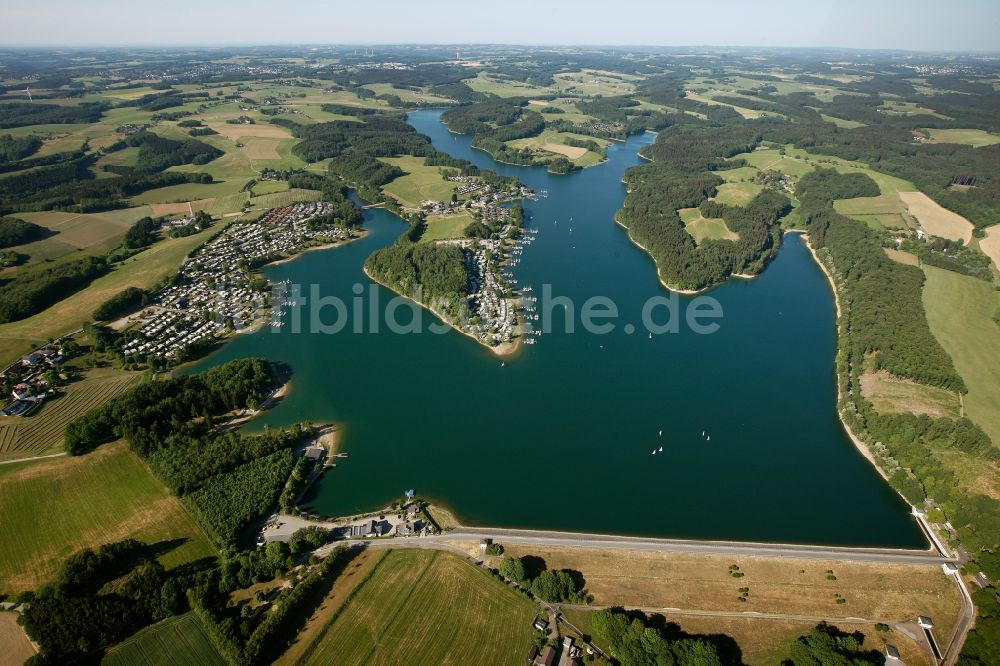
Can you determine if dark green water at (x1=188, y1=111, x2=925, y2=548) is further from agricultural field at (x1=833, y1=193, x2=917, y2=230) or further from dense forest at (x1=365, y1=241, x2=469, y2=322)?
agricultural field at (x1=833, y1=193, x2=917, y2=230)

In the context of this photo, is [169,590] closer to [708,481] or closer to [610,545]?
[610,545]

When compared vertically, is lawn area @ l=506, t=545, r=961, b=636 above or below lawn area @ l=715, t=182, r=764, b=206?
below

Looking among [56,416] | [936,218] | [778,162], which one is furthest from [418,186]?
[936,218]

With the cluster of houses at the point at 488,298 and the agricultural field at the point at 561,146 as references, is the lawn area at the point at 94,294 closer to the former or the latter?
the cluster of houses at the point at 488,298

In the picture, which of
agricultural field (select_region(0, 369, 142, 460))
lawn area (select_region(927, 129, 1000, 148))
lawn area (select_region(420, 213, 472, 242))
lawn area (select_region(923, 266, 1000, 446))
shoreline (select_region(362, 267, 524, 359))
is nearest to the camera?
agricultural field (select_region(0, 369, 142, 460))

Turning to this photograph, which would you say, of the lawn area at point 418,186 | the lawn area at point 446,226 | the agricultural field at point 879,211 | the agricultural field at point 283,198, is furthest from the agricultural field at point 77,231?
the agricultural field at point 879,211

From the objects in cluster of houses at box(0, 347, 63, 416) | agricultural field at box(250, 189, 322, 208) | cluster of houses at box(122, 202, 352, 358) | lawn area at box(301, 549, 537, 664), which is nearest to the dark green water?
lawn area at box(301, 549, 537, 664)
